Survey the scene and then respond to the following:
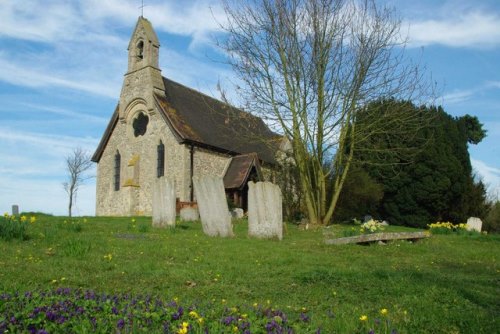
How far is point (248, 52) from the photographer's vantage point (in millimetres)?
19219

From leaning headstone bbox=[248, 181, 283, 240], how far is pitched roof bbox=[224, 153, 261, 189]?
1417 cm

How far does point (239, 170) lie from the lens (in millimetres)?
26875

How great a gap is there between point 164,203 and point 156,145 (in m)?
13.9

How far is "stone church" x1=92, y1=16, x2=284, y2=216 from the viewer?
84.6 feet

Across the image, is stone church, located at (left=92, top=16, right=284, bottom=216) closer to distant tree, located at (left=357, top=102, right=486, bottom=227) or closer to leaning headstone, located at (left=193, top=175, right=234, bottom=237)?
distant tree, located at (left=357, top=102, right=486, bottom=227)

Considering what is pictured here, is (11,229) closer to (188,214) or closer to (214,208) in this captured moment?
(214,208)

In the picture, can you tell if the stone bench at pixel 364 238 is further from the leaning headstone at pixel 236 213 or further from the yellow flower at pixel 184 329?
the leaning headstone at pixel 236 213

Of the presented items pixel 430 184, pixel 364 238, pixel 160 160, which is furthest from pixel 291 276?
pixel 160 160

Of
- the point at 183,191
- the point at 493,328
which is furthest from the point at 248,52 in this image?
the point at 493,328

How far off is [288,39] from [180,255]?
1280 centimetres

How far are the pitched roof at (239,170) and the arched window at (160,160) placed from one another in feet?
11.7

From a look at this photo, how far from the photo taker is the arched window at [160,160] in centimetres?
2664

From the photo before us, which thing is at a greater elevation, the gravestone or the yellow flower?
the gravestone

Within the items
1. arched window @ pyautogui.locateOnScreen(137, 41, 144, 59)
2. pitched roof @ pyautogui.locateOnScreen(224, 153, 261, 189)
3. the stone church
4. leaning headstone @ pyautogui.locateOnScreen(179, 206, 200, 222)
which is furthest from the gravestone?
arched window @ pyautogui.locateOnScreen(137, 41, 144, 59)
